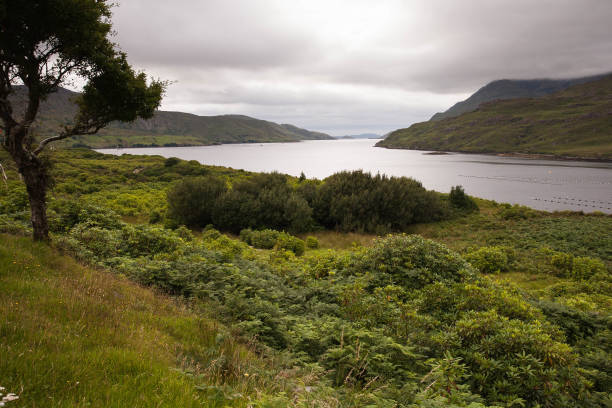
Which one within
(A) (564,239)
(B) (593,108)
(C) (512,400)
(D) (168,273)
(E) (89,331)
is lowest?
(A) (564,239)

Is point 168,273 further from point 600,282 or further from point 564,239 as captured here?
point 564,239

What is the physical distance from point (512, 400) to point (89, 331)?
22.7 ft

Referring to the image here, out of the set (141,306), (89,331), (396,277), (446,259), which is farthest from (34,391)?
(446,259)

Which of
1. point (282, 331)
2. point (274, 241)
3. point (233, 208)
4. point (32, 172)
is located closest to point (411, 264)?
point (282, 331)

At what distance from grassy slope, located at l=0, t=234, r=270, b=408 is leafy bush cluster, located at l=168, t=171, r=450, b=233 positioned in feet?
78.2

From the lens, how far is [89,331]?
4453mm

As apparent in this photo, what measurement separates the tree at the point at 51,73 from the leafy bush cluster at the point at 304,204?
69.3ft

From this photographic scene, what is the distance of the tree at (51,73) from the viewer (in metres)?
7.83

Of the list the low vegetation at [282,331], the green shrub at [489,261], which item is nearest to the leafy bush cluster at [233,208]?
the low vegetation at [282,331]

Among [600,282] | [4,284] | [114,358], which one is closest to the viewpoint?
[114,358]

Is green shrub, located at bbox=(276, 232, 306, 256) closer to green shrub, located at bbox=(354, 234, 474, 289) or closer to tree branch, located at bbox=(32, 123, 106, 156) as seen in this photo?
green shrub, located at bbox=(354, 234, 474, 289)

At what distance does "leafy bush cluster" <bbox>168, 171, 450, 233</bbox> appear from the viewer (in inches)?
1218

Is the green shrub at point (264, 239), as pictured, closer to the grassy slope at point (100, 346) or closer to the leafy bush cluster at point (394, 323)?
the leafy bush cluster at point (394, 323)

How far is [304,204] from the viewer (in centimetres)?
3222
